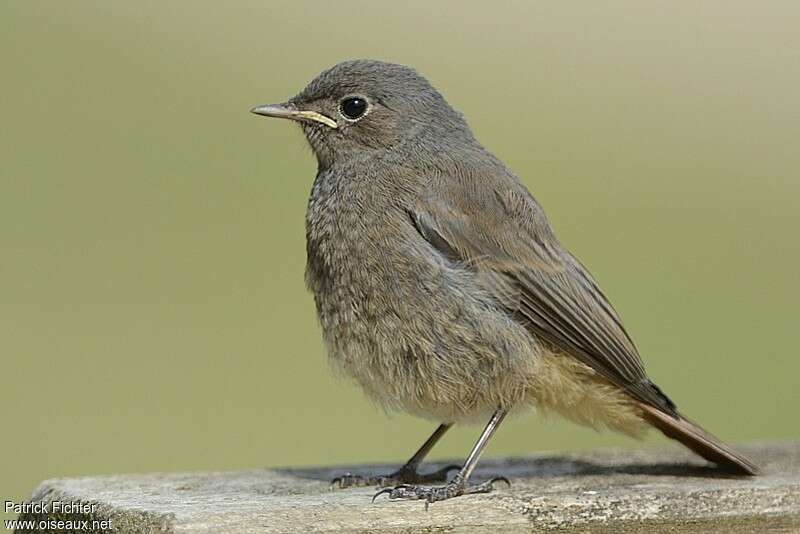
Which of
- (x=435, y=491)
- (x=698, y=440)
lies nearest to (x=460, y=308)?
(x=435, y=491)

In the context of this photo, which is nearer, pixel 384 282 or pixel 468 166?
pixel 384 282

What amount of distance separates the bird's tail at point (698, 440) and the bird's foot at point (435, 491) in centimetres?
93

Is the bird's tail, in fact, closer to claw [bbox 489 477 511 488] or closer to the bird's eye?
claw [bbox 489 477 511 488]

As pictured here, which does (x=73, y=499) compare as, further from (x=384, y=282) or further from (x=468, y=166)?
(x=468, y=166)

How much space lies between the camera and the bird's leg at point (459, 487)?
15.3 feet

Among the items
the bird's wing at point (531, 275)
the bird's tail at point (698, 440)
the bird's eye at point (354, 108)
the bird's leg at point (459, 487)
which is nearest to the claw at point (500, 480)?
the bird's leg at point (459, 487)

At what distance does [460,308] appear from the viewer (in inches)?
212

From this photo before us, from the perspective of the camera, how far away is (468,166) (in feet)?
19.2

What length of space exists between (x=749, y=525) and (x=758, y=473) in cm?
77

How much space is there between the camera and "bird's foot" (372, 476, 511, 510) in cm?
462

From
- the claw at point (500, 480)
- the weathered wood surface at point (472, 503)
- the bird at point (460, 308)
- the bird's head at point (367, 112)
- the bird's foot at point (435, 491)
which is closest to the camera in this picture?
the weathered wood surface at point (472, 503)

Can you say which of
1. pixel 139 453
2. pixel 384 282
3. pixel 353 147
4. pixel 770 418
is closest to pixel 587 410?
pixel 384 282

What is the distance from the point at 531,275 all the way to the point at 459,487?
1012 millimetres

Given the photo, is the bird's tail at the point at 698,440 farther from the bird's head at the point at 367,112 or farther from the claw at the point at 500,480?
the bird's head at the point at 367,112
